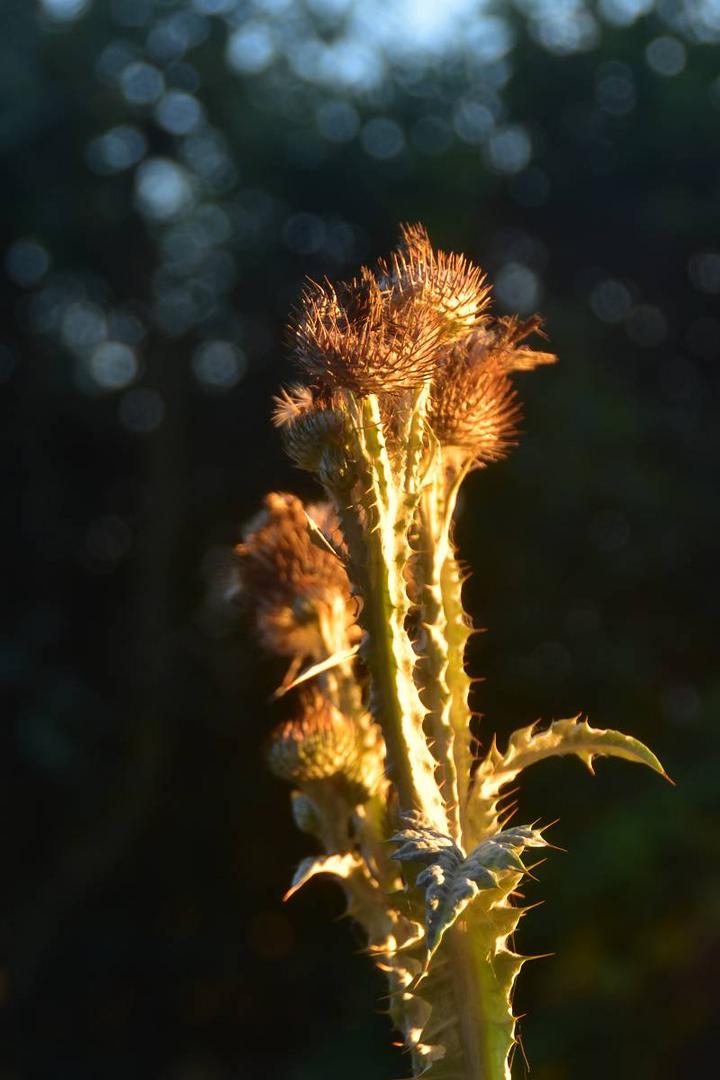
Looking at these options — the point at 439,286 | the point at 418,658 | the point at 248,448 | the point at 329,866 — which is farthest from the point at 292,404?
the point at 248,448

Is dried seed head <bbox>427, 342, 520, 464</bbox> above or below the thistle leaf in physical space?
above

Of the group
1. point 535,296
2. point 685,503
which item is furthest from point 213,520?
point 685,503

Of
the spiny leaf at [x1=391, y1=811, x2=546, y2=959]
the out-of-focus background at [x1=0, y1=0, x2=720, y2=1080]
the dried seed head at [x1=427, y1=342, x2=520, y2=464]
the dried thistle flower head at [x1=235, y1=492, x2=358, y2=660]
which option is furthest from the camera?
the out-of-focus background at [x1=0, y1=0, x2=720, y2=1080]

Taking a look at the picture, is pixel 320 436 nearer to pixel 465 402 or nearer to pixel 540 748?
pixel 465 402

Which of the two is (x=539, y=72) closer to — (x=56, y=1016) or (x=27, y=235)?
(x=27, y=235)

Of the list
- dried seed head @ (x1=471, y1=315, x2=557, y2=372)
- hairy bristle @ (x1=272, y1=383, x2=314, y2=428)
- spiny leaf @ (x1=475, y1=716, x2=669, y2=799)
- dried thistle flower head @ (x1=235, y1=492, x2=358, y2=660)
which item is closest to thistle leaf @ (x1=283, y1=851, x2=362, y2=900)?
spiny leaf @ (x1=475, y1=716, x2=669, y2=799)

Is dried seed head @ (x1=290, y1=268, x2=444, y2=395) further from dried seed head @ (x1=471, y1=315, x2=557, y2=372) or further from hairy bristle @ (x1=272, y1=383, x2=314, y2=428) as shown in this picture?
dried seed head @ (x1=471, y1=315, x2=557, y2=372)

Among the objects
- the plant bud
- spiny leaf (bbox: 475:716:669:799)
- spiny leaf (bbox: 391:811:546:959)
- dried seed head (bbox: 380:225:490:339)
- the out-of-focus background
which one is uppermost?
the out-of-focus background
